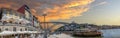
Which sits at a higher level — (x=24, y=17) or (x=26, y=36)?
(x=24, y=17)

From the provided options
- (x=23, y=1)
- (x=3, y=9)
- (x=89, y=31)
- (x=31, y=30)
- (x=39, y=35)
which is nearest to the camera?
(x=3, y=9)

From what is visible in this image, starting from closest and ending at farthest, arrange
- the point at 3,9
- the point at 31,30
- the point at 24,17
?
the point at 3,9, the point at 24,17, the point at 31,30

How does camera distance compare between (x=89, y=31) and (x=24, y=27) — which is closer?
(x=24, y=27)

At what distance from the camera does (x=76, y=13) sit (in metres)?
10.4

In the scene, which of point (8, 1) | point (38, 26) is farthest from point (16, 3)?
point (38, 26)

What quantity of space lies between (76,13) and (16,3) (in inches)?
90.9

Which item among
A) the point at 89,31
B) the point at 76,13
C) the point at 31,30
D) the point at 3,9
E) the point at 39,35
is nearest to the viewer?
the point at 3,9

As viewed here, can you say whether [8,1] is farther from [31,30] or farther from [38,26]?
[38,26]

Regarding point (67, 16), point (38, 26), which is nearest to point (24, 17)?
point (67, 16)

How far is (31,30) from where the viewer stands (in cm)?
1212

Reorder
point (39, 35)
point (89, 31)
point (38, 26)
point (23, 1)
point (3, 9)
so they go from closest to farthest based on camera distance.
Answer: point (3, 9) → point (23, 1) → point (39, 35) → point (38, 26) → point (89, 31)

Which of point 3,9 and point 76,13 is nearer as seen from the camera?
point 3,9

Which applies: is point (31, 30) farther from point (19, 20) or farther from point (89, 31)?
point (89, 31)

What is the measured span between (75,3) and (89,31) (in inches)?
571
